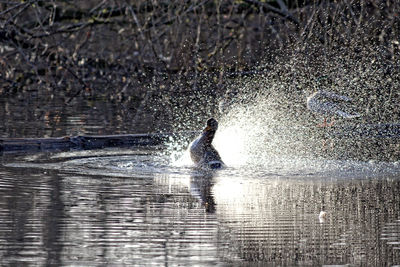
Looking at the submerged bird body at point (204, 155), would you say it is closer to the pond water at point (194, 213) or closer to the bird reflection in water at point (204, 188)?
the pond water at point (194, 213)

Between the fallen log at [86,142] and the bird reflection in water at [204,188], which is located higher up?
the fallen log at [86,142]

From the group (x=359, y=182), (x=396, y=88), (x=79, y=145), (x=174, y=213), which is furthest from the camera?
(x=396, y=88)

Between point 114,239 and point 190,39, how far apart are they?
13941 millimetres

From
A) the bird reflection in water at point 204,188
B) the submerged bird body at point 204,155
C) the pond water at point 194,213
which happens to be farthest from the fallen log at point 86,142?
the bird reflection in water at point 204,188

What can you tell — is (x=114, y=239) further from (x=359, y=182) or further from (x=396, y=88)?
(x=396, y=88)

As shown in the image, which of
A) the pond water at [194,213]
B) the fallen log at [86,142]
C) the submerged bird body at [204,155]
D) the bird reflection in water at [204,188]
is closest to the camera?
the pond water at [194,213]

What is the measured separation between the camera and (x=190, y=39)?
21.2m

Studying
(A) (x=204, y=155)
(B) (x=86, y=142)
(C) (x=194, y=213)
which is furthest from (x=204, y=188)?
(B) (x=86, y=142)

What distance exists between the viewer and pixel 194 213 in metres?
8.74

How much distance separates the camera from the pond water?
23.4ft

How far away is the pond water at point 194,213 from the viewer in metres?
7.12

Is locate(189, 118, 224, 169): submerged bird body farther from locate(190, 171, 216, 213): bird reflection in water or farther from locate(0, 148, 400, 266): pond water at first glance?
locate(190, 171, 216, 213): bird reflection in water

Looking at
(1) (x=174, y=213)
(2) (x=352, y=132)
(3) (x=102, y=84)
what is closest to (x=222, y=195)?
(1) (x=174, y=213)

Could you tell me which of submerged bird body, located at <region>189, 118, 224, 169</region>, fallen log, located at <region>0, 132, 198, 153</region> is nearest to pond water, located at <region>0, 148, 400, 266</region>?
submerged bird body, located at <region>189, 118, 224, 169</region>
